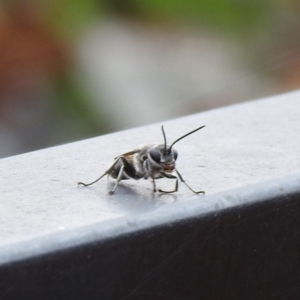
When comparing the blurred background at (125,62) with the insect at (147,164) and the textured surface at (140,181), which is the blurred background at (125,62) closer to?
the textured surface at (140,181)

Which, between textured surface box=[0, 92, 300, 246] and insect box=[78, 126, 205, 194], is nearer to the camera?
textured surface box=[0, 92, 300, 246]

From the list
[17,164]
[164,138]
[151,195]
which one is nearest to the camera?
[151,195]

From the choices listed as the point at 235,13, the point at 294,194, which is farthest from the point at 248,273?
the point at 235,13

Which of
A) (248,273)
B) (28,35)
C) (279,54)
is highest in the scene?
(248,273)

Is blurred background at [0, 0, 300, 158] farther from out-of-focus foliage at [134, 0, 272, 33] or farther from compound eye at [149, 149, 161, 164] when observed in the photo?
compound eye at [149, 149, 161, 164]

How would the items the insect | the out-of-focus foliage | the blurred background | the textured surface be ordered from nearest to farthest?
the textured surface, the insect, the blurred background, the out-of-focus foliage

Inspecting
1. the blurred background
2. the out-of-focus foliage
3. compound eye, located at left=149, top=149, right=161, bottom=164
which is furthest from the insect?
the out-of-focus foliage

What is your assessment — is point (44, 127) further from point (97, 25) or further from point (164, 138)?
point (164, 138)

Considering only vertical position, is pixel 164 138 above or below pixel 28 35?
above
